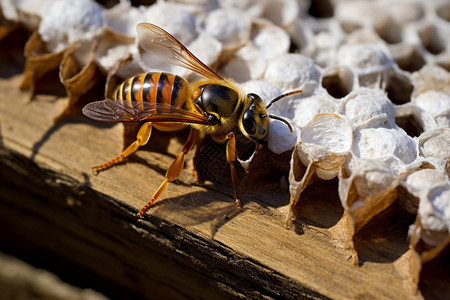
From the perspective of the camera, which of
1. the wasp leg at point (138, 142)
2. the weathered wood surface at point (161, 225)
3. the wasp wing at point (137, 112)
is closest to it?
the weathered wood surface at point (161, 225)

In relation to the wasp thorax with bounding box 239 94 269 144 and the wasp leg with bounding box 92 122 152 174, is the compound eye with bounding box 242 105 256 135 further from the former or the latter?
the wasp leg with bounding box 92 122 152 174

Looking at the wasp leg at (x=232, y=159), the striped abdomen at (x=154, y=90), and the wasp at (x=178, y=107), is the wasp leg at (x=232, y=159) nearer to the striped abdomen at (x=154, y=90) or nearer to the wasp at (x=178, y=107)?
the wasp at (x=178, y=107)

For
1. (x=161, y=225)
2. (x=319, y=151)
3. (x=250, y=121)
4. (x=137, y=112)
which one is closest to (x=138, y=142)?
(x=137, y=112)

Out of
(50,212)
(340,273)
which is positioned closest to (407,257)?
(340,273)

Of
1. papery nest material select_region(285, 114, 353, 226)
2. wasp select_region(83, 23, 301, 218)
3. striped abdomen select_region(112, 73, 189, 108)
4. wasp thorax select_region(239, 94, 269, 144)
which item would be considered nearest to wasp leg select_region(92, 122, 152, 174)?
wasp select_region(83, 23, 301, 218)

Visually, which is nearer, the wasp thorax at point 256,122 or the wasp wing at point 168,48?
the wasp thorax at point 256,122

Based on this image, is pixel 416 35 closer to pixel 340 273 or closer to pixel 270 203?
pixel 270 203

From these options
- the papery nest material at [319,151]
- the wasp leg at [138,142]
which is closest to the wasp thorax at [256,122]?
the papery nest material at [319,151]
